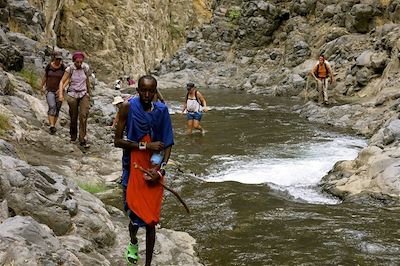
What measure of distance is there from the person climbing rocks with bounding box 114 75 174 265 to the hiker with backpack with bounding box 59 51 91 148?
500 centimetres

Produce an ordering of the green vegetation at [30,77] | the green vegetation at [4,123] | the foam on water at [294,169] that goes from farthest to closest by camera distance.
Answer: the green vegetation at [30,77] < the foam on water at [294,169] < the green vegetation at [4,123]

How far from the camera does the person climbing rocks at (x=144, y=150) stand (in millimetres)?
4320

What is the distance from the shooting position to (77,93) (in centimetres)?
947

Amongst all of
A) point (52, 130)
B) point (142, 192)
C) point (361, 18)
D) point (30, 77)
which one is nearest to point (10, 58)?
point (30, 77)

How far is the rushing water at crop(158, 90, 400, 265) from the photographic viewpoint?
5473mm

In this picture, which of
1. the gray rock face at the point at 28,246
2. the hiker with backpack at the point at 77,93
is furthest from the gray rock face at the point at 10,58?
the gray rock face at the point at 28,246

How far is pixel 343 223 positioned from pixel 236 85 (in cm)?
2637

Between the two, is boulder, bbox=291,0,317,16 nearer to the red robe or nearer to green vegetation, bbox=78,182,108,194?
green vegetation, bbox=78,182,108,194

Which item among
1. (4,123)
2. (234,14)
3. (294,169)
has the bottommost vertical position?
(294,169)

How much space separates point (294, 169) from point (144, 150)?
5767 millimetres

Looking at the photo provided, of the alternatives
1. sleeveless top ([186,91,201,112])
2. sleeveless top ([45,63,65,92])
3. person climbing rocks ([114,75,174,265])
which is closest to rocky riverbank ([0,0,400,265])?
person climbing rocks ([114,75,174,265])

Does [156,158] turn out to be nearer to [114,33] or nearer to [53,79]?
[53,79]

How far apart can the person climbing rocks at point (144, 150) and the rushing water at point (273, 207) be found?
1.27 meters

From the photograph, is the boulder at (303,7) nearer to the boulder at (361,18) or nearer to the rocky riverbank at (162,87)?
the rocky riverbank at (162,87)
